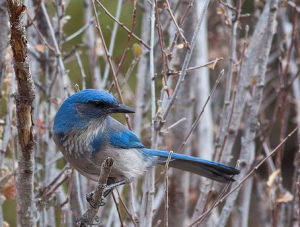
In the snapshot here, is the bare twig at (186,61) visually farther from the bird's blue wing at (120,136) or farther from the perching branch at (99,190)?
the bird's blue wing at (120,136)

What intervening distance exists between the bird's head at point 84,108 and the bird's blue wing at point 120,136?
144mm

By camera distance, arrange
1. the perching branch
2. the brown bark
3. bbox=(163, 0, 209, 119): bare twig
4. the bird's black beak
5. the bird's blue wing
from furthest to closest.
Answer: the bird's blue wing
the bird's black beak
bbox=(163, 0, 209, 119): bare twig
the perching branch
the brown bark

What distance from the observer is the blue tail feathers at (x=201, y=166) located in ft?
12.6

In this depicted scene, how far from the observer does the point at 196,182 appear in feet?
20.4

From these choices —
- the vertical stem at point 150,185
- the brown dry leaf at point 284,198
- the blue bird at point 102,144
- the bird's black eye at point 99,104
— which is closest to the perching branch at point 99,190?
the vertical stem at point 150,185

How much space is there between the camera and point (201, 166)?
4.02m

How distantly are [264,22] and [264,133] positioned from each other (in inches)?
30.6

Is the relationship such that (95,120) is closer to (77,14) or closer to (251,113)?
(251,113)

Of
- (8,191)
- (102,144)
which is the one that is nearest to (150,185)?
(102,144)

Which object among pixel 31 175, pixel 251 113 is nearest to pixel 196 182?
pixel 251 113

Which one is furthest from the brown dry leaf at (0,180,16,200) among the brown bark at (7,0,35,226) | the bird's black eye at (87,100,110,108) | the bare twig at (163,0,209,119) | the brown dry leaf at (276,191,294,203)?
the brown dry leaf at (276,191,294,203)

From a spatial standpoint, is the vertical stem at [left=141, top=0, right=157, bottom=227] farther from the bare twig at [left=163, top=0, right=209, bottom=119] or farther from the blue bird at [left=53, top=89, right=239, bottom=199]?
the blue bird at [left=53, top=89, right=239, bottom=199]

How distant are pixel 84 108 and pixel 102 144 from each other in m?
0.26

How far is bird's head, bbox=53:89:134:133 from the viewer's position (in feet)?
12.4
